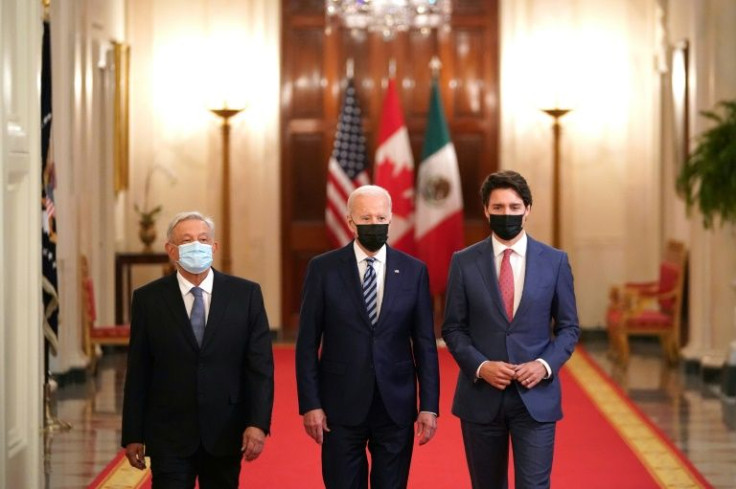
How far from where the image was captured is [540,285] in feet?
18.5

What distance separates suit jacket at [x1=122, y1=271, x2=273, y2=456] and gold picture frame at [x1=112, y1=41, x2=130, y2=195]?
904cm

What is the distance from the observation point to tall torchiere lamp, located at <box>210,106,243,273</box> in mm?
14594

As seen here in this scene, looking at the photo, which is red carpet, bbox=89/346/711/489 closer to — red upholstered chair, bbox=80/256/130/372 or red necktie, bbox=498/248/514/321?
red upholstered chair, bbox=80/256/130/372

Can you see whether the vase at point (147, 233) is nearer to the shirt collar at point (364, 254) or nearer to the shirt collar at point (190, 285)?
the shirt collar at point (364, 254)

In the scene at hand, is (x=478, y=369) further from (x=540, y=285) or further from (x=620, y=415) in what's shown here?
(x=620, y=415)

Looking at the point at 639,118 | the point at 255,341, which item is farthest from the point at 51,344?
the point at 639,118

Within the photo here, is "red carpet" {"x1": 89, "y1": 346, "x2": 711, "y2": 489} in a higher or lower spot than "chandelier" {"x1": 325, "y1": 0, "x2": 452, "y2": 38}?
lower

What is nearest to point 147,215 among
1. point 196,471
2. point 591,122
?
point 591,122

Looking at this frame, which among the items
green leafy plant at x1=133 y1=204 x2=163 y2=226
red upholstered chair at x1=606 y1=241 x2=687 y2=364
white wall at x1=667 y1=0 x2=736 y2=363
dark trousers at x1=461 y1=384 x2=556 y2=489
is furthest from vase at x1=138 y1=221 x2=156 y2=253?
dark trousers at x1=461 y1=384 x2=556 y2=489

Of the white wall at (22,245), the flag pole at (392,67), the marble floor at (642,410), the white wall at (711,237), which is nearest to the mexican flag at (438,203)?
the flag pole at (392,67)

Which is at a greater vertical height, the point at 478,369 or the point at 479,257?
the point at 479,257

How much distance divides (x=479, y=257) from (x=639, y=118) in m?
10.0

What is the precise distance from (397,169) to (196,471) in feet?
32.7

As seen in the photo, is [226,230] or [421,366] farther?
[226,230]
